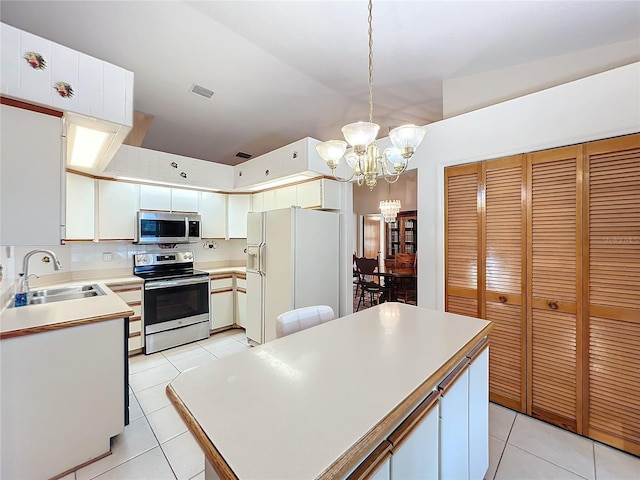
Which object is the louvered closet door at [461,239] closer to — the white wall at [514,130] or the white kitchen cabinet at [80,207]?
the white wall at [514,130]

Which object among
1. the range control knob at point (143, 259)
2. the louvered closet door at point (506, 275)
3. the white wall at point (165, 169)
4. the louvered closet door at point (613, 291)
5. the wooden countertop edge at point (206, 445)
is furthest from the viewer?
the range control knob at point (143, 259)

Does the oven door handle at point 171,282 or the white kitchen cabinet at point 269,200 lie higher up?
the white kitchen cabinet at point 269,200

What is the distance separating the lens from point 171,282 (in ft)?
10.9

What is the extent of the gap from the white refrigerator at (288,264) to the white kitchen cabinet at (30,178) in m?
1.83

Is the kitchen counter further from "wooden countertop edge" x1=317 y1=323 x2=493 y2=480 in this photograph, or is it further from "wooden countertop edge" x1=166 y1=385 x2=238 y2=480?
"wooden countertop edge" x1=317 y1=323 x2=493 y2=480

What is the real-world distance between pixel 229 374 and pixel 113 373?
52.7 inches

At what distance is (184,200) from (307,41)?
260 centimetres

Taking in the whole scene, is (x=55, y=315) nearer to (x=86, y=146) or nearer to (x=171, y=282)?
(x=86, y=146)

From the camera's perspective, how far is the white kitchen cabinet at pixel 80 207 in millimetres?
2832

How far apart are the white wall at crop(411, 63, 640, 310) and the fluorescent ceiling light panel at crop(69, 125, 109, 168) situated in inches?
108

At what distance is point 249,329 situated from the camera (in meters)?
3.52

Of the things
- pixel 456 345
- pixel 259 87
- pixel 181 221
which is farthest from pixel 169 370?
pixel 259 87

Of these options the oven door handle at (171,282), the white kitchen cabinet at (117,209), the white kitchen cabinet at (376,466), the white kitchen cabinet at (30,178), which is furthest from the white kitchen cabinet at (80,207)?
the white kitchen cabinet at (376,466)

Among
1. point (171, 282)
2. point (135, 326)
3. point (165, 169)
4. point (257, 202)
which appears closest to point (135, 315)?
point (135, 326)
